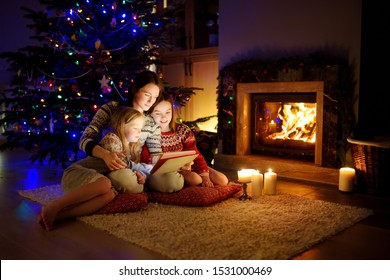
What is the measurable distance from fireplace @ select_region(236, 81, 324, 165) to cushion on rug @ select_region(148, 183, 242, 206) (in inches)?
48.4

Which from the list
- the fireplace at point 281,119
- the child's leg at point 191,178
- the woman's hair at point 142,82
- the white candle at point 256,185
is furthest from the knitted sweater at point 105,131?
the fireplace at point 281,119

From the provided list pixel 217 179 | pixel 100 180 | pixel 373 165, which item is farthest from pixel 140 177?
pixel 373 165

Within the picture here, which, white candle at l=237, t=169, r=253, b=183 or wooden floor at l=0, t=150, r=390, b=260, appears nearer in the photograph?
wooden floor at l=0, t=150, r=390, b=260

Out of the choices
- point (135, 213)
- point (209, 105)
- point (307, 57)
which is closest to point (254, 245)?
point (135, 213)

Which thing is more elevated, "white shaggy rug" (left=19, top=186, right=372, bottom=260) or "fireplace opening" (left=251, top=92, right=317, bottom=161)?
"fireplace opening" (left=251, top=92, right=317, bottom=161)

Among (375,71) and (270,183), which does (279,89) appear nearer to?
(375,71)

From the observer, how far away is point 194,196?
2334 mm

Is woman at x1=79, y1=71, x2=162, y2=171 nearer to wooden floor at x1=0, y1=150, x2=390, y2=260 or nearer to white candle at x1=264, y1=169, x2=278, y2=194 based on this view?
wooden floor at x1=0, y1=150, x2=390, y2=260

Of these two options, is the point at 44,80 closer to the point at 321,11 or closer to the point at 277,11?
the point at 277,11

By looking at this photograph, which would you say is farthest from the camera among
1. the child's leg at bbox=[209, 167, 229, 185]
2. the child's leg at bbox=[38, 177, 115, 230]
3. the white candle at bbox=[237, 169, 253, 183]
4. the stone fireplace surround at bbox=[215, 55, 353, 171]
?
the stone fireplace surround at bbox=[215, 55, 353, 171]

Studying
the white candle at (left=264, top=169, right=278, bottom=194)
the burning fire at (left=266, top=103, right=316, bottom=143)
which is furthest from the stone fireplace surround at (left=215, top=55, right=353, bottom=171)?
the white candle at (left=264, top=169, right=278, bottom=194)

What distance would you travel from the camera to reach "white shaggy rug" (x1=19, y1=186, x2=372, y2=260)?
5.47 feet

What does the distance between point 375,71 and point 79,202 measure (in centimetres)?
249

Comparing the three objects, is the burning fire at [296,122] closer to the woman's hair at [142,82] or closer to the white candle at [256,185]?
the white candle at [256,185]
